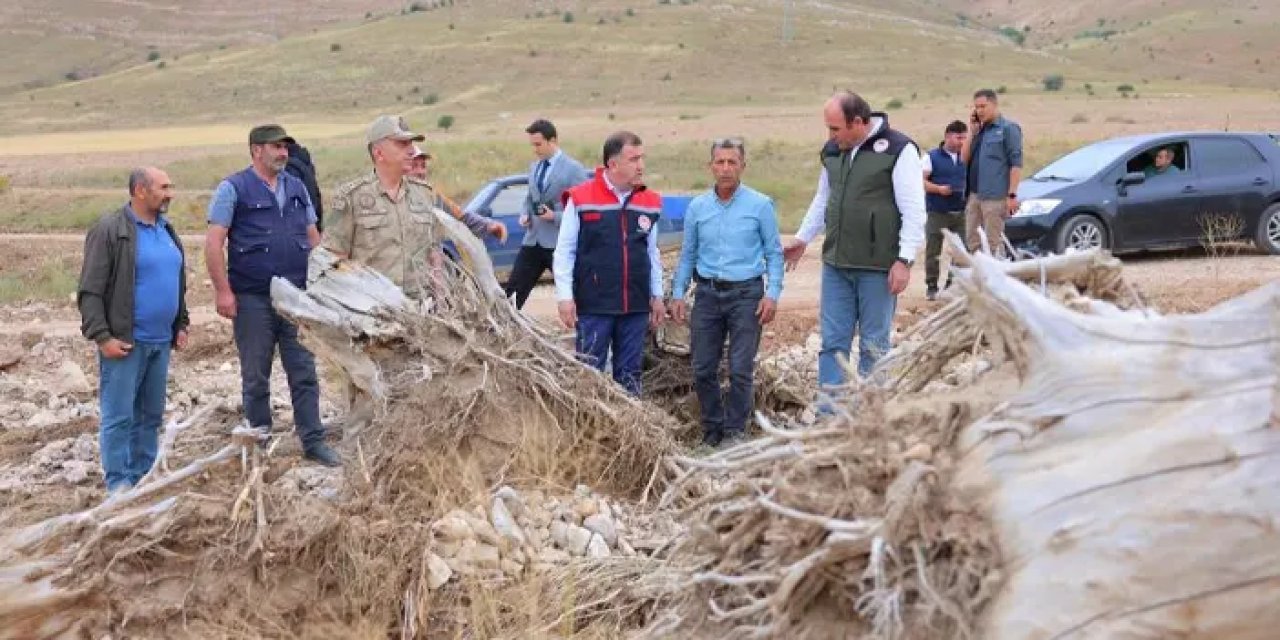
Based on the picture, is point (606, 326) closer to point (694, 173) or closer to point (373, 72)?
point (694, 173)

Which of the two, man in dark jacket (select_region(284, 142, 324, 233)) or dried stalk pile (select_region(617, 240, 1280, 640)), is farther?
man in dark jacket (select_region(284, 142, 324, 233))

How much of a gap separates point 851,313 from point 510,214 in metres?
7.33

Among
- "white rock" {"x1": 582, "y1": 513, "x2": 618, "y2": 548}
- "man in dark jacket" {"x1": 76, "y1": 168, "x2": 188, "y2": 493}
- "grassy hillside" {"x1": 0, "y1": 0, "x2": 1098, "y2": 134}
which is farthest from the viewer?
"grassy hillside" {"x1": 0, "y1": 0, "x2": 1098, "y2": 134}

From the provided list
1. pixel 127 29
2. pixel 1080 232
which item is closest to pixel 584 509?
pixel 1080 232

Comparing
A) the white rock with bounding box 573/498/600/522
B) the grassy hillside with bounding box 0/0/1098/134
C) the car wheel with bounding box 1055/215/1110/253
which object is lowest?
the white rock with bounding box 573/498/600/522

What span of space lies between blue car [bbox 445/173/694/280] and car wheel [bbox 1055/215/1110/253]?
152 inches

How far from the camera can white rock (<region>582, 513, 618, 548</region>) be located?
5223 mm

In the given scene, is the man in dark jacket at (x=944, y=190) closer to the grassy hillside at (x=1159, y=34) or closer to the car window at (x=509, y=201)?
the car window at (x=509, y=201)

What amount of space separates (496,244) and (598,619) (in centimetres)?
901

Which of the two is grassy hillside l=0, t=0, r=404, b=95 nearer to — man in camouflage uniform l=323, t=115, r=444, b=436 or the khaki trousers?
the khaki trousers

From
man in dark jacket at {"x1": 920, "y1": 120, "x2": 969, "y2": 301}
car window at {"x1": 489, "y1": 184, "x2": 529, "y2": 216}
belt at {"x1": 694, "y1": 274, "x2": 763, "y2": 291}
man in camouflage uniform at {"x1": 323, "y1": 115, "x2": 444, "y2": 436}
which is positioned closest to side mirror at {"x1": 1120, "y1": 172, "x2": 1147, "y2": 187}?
man in dark jacket at {"x1": 920, "y1": 120, "x2": 969, "y2": 301}

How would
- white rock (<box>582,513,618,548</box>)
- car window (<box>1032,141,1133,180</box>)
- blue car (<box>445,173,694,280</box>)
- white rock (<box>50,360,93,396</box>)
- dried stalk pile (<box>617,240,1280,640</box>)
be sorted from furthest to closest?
car window (<box>1032,141,1133,180</box>)
blue car (<box>445,173,694,280</box>)
white rock (<box>50,360,93,396</box>)
white rock (<box>582,513,618,548</box>)
dried stalk pile (<box>617,240,1280,640</box>)

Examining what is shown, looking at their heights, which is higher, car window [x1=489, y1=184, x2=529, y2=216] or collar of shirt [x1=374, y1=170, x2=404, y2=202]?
collar of shirt [x1=374, y1=170, x2=404, y2=202]

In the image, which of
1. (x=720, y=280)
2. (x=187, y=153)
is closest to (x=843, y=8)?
(x=187, y=153)
